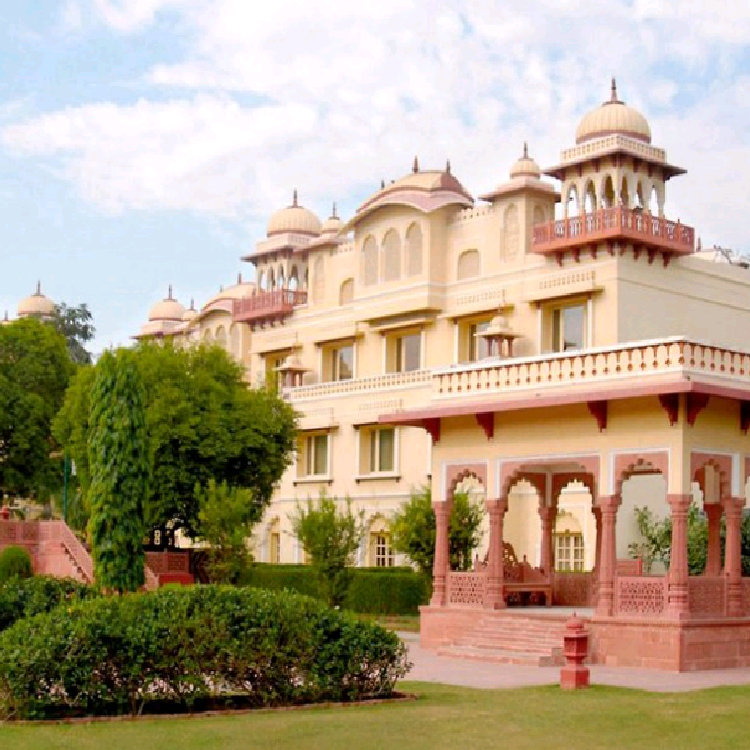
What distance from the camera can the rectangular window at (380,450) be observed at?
40344mm

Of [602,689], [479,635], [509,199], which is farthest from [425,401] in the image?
[602,689]

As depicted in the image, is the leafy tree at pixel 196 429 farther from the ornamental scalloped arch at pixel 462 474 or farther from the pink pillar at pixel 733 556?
the pink pillar at pixel 733 556

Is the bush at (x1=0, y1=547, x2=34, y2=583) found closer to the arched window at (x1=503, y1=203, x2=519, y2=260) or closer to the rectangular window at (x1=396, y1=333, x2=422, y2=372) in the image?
the rectangular window at (x1=396, y1=333, x2=422, y2=372)

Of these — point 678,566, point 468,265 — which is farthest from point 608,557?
point 468,265

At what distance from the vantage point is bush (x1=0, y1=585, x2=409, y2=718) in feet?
39.9

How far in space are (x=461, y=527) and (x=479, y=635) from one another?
26.8 ft

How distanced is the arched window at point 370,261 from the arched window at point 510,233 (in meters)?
5.48

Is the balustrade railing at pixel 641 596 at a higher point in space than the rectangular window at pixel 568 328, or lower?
lower

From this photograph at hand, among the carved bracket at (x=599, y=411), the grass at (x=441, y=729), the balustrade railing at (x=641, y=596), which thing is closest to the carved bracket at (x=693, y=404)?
the carved bracket at (x=599, y=411)

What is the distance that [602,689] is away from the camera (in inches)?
621

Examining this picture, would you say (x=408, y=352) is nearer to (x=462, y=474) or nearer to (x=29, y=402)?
(x=29, y=402)

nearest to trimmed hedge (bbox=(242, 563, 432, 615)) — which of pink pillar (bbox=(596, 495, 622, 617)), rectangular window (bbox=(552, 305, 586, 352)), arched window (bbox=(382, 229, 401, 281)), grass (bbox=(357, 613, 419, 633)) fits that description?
grass (bbox=(357, 613, 419, 633))

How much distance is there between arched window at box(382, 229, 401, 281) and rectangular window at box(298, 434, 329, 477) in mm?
5797

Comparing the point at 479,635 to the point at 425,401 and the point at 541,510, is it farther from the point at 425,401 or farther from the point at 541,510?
the point at 425,401
